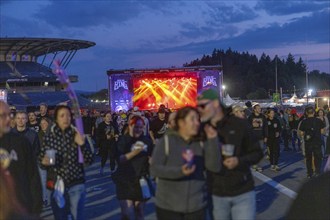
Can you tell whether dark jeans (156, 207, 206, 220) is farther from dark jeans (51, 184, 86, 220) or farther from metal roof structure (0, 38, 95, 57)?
metal roof structure (0, 38, 95, 57)

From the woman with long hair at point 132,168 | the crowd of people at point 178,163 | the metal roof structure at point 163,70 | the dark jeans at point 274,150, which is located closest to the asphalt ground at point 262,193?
the dark jeans at point 274,150

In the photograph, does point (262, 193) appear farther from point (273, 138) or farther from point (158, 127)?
point (273, 138)

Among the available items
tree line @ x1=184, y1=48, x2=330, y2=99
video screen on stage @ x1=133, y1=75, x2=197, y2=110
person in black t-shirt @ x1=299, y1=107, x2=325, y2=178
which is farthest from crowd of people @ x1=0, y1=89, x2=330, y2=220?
tree line @ x1=184, y1=48, x2=330, y2=99

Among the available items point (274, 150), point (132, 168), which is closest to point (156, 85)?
point (274, 150)

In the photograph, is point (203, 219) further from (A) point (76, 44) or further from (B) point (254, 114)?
(A) point (76, 44)

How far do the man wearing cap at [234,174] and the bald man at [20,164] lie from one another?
1.57 m

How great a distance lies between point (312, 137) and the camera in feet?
37.5

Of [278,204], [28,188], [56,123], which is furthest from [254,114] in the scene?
[28,188]

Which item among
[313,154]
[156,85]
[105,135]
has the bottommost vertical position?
[313,154]

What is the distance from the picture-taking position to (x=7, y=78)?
3243 inches

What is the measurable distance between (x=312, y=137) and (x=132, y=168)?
632 cm

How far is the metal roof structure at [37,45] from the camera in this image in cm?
9069

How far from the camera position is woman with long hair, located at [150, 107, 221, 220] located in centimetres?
431

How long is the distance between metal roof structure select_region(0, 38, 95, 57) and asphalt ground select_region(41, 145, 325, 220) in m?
79.3
